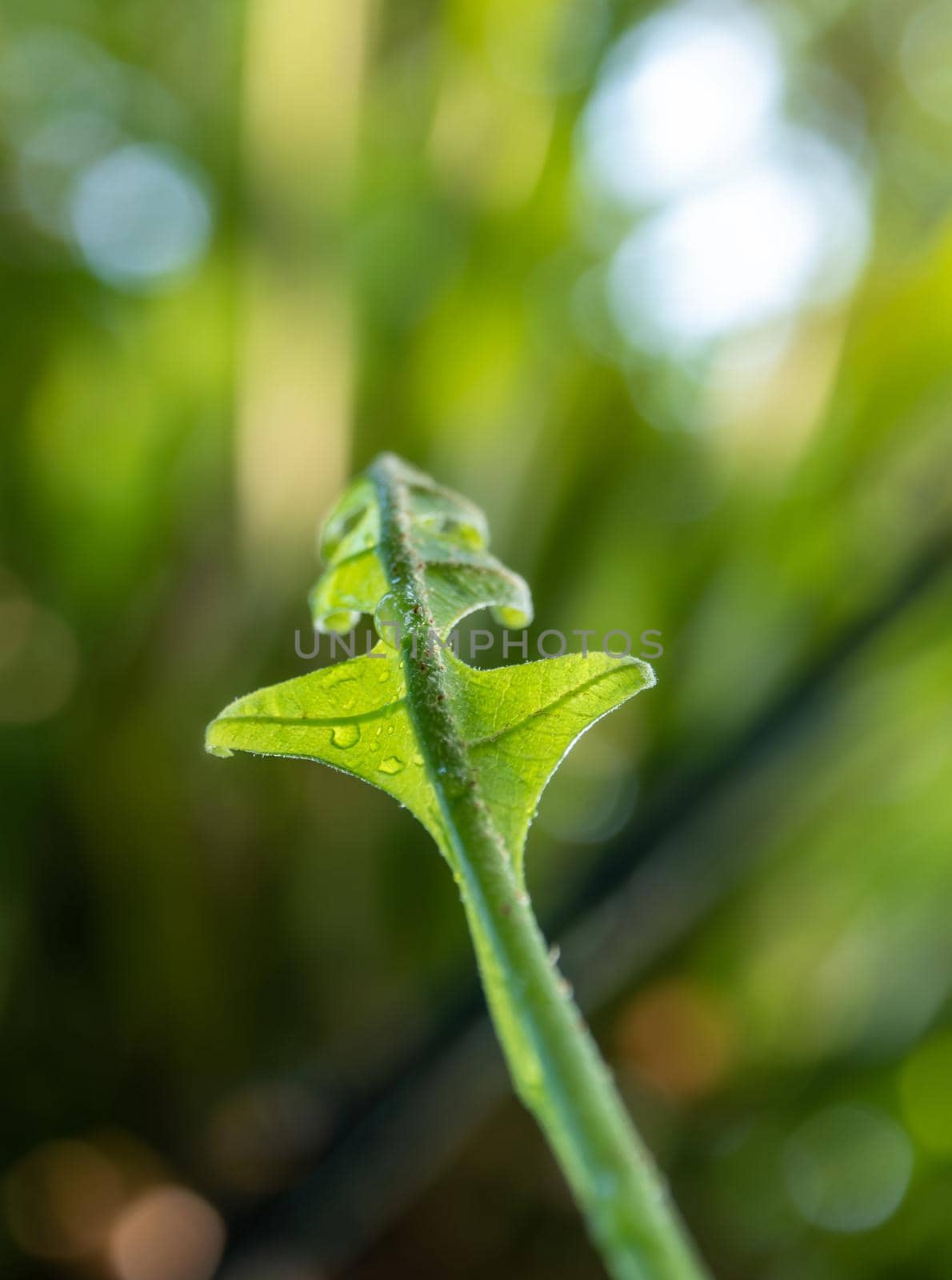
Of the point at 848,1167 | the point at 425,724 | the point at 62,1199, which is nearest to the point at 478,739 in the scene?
the point at 425,724

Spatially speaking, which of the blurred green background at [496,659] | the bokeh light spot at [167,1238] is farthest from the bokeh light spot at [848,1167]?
the bokeh light spot at [167,1238]

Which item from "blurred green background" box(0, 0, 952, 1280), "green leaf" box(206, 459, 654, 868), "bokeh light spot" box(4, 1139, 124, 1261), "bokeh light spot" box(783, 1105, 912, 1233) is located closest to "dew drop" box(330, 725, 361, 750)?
"green leaf" box(206, 459, 654, 868)

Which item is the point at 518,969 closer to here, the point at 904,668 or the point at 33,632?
the point at 904,668

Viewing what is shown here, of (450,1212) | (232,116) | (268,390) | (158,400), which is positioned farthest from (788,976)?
(232,116)

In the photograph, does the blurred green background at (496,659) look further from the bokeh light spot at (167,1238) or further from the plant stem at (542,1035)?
the plant stem at (542,1035)

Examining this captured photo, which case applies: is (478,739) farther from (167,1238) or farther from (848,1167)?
(848,1167)

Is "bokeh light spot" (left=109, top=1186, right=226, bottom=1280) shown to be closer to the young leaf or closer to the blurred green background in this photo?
the blurred green background

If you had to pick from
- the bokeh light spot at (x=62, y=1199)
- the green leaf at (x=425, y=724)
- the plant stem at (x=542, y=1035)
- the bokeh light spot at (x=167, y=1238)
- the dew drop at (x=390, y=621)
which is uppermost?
the bokeh light spot at (x=62, y=1199)
